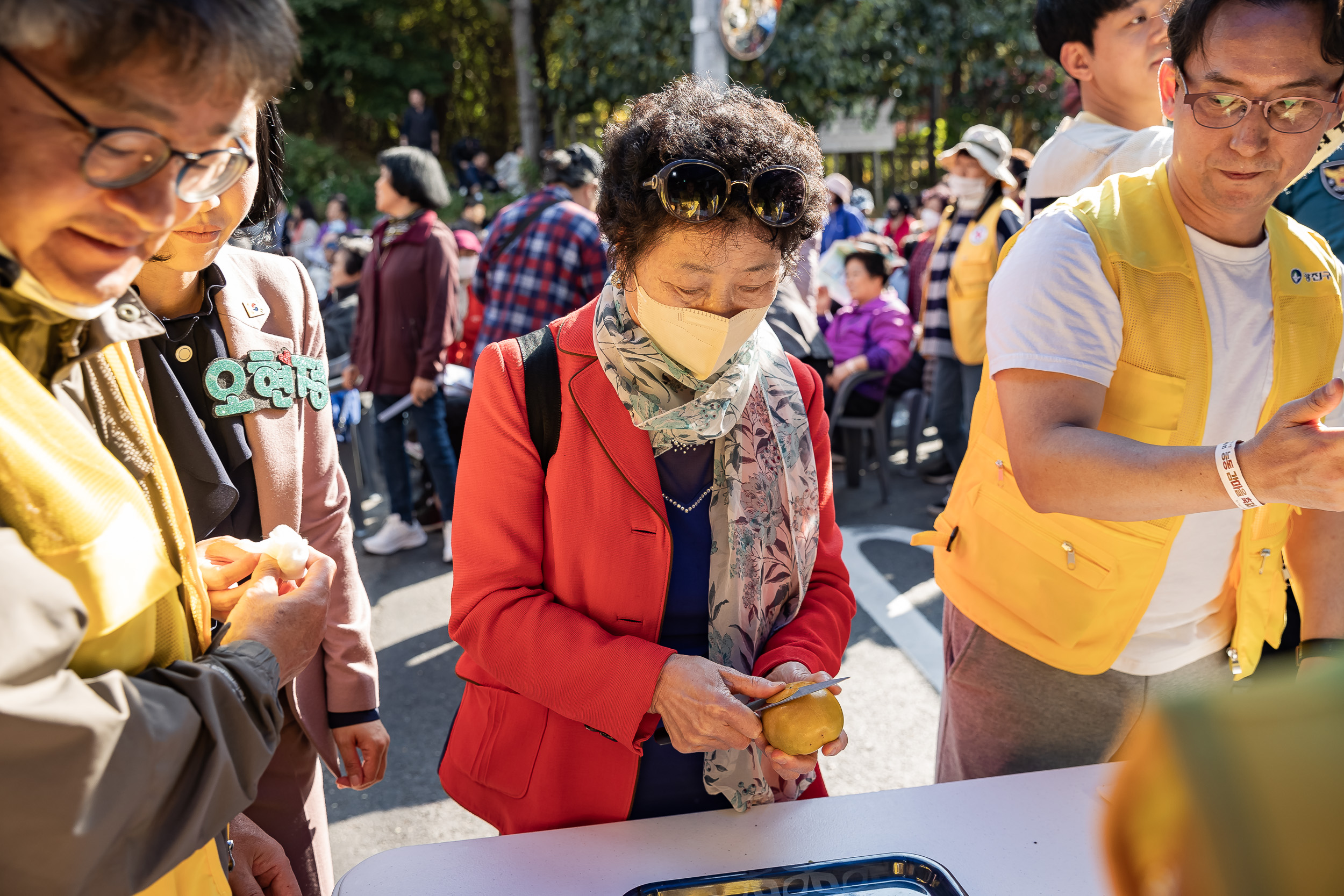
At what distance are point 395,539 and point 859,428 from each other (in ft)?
10.5

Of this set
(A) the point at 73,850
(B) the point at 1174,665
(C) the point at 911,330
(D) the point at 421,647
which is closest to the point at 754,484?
(B) the point at 1174,665

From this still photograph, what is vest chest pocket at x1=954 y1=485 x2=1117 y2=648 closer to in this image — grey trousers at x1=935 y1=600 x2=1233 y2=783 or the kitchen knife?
grey trousers at x1=935 y1=600 x2=1233 y2=783

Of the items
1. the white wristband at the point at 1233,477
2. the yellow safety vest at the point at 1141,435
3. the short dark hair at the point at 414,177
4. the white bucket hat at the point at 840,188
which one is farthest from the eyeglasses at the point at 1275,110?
the white bucket hat at the point at 840,188

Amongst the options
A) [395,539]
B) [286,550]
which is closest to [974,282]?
[395,539]

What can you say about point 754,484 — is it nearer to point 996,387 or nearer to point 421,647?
point 996,387

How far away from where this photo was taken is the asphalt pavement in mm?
3107

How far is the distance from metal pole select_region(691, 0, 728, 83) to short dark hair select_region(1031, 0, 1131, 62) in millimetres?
4597

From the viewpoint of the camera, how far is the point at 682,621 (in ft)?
5.23

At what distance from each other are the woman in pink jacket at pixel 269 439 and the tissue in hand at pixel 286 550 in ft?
0.17

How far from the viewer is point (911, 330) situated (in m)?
6.57

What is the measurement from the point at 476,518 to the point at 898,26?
15306 mm

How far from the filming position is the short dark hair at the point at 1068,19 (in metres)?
2.33

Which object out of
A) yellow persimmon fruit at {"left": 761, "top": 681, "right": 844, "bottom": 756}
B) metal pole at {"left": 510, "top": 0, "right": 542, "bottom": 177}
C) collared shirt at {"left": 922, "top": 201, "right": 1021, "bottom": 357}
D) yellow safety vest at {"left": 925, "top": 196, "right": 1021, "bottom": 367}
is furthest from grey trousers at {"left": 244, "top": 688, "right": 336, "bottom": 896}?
metal pole at {"left": 510, "top": 0, "right": 542, "bottom": 177}

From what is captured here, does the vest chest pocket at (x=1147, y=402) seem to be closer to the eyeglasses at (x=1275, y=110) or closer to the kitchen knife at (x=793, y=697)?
the eyeglasses at (x=1275, y=110)
